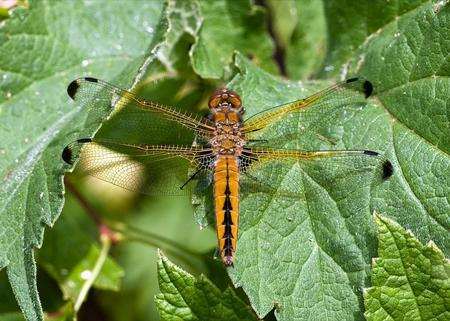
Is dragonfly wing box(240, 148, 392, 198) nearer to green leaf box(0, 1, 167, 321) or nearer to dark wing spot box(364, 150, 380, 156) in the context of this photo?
dark wing spot box(364, 150, 380, 156)

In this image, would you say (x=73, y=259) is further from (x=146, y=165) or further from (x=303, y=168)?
(x=303, y=168)

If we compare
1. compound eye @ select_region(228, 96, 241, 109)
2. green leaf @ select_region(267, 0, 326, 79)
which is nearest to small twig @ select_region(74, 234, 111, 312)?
compound eye @ select_region(228, 96, 241, 109)

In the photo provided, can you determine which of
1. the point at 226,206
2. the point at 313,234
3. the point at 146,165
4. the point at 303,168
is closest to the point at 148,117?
the point at 146,165

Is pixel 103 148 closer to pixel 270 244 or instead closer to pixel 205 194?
pixel 205 194

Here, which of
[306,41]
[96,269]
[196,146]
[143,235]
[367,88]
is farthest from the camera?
[143,235]

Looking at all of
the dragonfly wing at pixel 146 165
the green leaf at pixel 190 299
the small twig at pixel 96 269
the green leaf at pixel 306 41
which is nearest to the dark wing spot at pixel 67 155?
the dragonfly wing at pixel 146 165

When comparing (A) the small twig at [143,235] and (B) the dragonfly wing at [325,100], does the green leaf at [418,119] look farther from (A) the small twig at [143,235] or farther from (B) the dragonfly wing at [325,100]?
(A) the small twig at [143,235]

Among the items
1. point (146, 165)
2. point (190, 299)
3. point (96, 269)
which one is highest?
point (146, 165)
